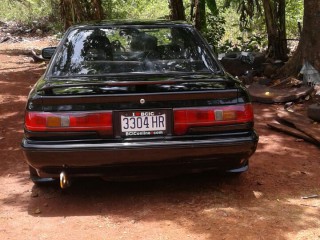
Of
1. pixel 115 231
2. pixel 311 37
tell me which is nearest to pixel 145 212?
pixel 115 231

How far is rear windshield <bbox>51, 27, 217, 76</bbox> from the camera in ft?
13.8

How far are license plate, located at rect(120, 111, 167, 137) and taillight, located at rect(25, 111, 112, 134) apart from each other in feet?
0.39

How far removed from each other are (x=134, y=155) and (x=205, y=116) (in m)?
0.65

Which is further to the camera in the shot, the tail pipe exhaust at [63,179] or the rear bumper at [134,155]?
the tail pipe exhaust at [63,179]

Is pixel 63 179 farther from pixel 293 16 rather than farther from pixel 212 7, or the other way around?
pixel 293 16

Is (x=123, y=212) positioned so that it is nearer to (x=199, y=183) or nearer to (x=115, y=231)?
(x=115, y=231)

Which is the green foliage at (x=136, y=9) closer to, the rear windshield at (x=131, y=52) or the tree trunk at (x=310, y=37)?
the tree trunk at (x=310, y=37)

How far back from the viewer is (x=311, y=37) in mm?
8375

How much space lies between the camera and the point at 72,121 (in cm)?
357

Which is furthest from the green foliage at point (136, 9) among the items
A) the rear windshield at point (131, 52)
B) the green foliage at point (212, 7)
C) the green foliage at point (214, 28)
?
the rear windshield at point (131, 52)

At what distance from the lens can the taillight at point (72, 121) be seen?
3564mm

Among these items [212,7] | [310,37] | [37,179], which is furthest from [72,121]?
[212,7]

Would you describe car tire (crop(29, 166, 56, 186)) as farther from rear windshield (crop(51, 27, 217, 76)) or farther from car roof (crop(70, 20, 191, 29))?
car roof (crop(70, 20, 191, 29))

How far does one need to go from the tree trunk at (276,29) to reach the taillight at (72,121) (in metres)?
8.30
